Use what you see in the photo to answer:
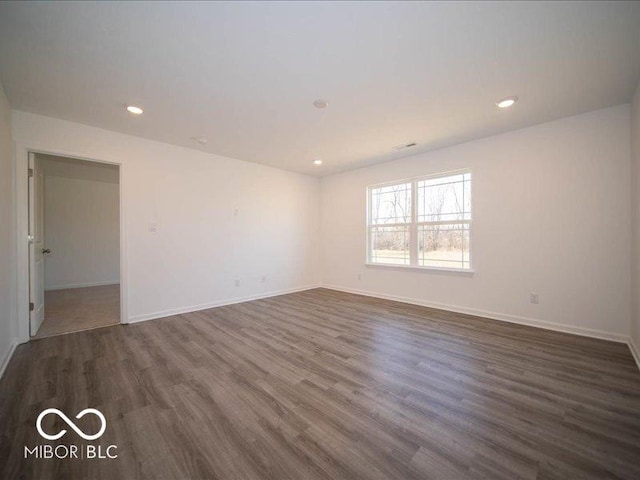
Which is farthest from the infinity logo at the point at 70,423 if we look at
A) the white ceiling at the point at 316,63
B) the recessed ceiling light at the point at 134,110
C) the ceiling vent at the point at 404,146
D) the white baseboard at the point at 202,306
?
the ceiling vent at the point at 404,146

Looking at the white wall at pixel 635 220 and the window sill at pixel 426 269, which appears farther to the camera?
the window sill at pixel 426 269

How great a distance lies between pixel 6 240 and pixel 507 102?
209 inches

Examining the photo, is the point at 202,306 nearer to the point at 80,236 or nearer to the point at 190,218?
the point at 190,218

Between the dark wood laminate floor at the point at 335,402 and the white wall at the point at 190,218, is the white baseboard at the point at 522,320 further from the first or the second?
the white wall at the point at 190,218

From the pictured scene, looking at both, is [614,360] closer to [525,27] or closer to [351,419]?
[351,419]

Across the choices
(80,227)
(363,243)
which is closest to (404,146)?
(363,243)

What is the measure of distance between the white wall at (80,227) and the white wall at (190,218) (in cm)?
285

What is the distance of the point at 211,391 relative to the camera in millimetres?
1957

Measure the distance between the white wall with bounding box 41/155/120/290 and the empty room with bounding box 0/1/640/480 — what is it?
4.16 ft

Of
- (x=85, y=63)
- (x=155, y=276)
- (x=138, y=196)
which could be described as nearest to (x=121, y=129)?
(x=138, y=196)

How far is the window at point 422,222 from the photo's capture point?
13.1 ft

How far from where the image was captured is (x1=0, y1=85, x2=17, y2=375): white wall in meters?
2.40

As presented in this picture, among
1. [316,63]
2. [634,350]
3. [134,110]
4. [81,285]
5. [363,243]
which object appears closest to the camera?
[316,63]

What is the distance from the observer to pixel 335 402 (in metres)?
1.81
